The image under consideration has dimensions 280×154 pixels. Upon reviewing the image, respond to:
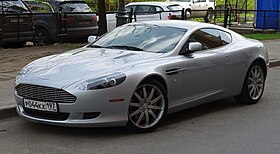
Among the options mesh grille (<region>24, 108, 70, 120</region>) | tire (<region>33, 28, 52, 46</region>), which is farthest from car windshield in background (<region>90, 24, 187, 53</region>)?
tire (<region>33, 28, 52, 46</region>)

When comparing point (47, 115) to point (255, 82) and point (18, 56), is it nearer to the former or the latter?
point (255, 82)

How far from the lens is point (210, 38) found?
7727 mm

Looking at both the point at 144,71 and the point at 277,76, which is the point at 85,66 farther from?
the point at 277,76

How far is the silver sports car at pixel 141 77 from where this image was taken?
19.4 ft

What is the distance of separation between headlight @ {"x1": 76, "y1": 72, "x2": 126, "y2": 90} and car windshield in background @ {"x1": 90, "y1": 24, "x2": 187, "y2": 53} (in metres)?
1.14

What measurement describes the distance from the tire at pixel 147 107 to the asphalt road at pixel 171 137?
5.1 inches

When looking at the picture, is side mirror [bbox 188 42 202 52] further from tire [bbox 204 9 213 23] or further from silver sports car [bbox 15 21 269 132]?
tire [bbox 204 9 213 23]

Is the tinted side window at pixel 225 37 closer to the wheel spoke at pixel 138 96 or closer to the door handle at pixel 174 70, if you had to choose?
the door handle at pixel 174 70

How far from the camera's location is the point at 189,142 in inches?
235

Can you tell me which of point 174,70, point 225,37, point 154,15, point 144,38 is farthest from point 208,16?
point 174,70

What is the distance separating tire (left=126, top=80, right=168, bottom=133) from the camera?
→ 6223 mm

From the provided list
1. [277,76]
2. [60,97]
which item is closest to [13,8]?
[277,76]

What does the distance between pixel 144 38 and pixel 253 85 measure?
7.09 feet

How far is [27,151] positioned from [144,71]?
1.70 m
